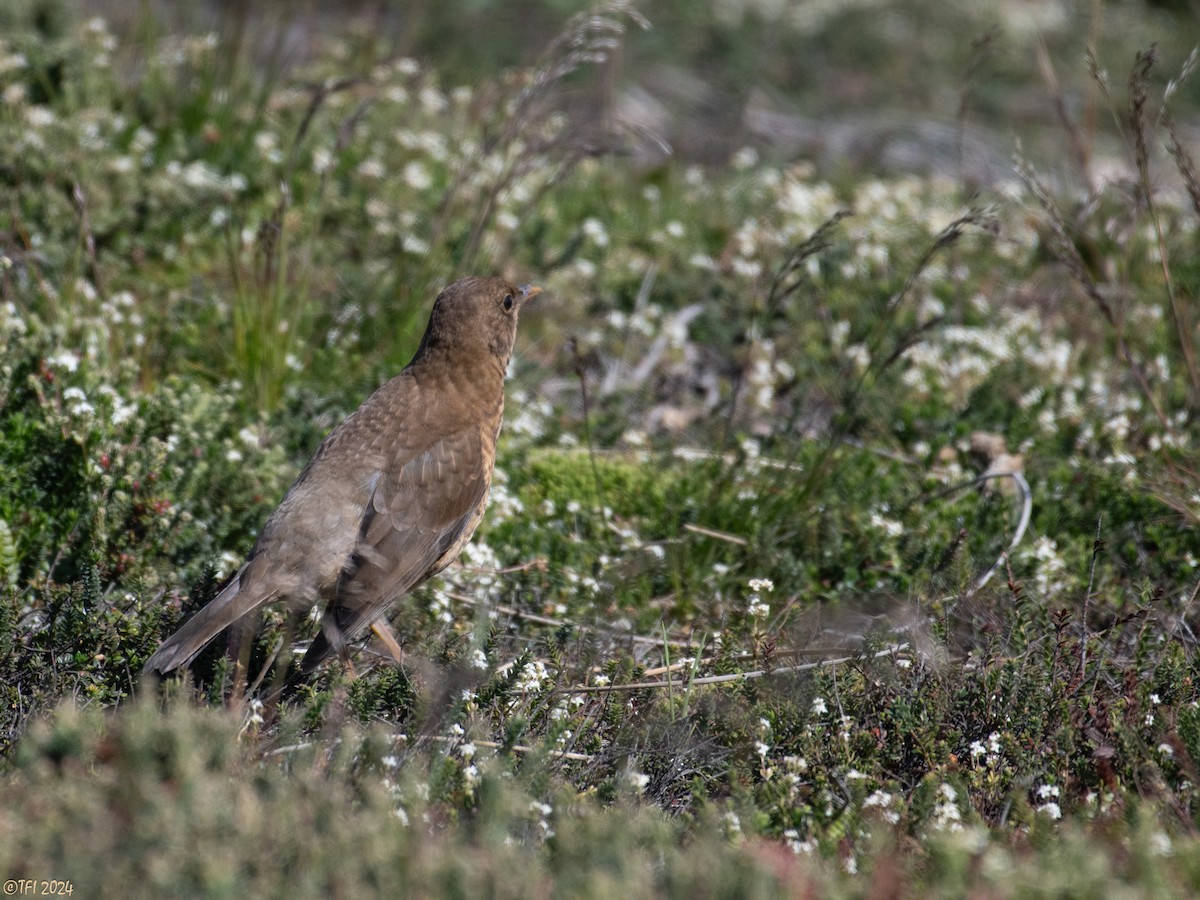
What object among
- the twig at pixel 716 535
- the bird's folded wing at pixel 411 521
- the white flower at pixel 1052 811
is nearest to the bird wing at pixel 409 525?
the bird's folded wing at pixel 411 521

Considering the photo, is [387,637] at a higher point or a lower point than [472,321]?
lower

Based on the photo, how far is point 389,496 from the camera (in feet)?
16.2

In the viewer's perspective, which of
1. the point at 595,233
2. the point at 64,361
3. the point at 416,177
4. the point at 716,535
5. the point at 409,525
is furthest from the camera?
the point at 595,233

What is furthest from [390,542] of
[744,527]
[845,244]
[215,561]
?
[845,244]

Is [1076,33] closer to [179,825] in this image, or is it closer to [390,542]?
[390,542]

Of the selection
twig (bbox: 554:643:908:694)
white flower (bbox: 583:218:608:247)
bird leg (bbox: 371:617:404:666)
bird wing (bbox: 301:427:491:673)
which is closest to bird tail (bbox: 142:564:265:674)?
bird wing (bbox: 301:427:491:673)

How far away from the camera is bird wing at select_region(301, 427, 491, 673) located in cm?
457

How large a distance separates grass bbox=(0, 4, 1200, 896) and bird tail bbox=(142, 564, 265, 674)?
0.13m

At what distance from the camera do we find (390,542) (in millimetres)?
4812

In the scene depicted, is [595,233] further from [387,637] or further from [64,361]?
[387,637]

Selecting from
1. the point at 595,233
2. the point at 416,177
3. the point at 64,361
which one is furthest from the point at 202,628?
the point at 595,233

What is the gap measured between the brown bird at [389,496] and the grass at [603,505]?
0.82 ft

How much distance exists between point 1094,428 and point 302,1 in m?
8.36

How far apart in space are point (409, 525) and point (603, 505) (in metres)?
1.37
